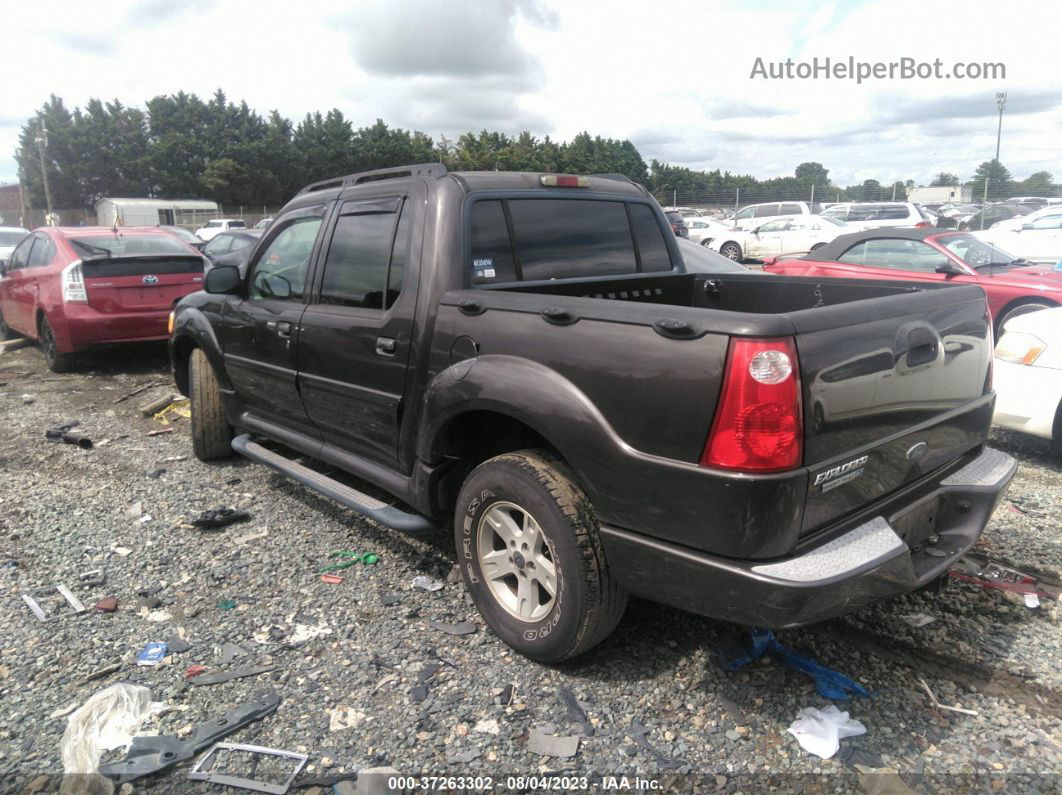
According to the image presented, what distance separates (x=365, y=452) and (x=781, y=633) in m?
2.11

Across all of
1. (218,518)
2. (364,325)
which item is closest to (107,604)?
(218,518)

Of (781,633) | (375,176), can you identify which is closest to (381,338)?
(375,176)

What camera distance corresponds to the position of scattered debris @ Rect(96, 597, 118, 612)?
11.4 ft

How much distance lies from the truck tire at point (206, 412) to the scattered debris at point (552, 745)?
3.43 m

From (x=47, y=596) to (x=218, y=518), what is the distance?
0.97 metres

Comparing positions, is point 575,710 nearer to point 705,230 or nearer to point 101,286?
point 101,286

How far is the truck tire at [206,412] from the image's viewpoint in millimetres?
5195

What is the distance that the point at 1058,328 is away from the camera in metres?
5.10

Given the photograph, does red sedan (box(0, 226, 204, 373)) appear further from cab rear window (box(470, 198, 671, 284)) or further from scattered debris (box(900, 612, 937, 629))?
scattered debris (box(900, 612, 937, 629))

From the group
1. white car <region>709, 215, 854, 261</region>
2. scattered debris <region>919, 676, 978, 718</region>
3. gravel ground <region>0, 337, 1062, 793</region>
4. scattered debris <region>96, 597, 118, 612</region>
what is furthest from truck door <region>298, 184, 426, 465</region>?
white car <region>709, 215, 854, 261</region>

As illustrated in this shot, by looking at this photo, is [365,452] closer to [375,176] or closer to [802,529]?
[375,176]

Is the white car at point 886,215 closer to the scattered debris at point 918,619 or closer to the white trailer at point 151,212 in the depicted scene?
the scattered debris at point 918,619

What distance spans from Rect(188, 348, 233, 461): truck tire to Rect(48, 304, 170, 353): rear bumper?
11.2 ft

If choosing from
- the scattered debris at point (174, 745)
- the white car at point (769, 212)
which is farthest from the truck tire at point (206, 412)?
the white car at point (769, 212)
